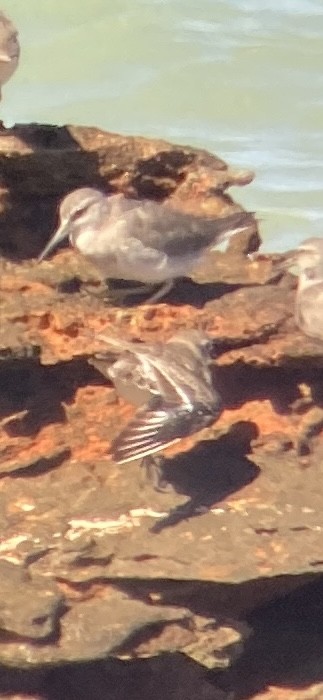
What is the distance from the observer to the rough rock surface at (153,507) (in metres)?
4.69

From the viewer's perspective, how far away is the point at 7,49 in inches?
297

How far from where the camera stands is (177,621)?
472 cm

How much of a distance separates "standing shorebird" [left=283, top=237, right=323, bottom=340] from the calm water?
13.6ft

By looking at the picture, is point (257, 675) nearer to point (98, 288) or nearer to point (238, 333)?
point (238, 333)

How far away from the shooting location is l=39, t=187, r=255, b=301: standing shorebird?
5.62 meters

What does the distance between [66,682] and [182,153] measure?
7.32ft

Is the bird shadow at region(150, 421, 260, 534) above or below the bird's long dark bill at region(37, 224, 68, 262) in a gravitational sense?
below

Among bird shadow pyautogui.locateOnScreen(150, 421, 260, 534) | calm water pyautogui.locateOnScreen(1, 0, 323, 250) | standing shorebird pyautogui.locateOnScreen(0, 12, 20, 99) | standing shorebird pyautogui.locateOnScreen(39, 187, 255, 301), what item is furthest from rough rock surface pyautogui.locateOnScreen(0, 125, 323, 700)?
calm water pyautogui.locateOnScreen(1, 0, 323, 250)

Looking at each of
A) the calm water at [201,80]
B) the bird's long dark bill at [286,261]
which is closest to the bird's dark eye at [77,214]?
the bird's long dark bill at [286,261]

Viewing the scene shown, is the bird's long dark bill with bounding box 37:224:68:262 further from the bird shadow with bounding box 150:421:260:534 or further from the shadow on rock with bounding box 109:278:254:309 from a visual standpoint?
the bird shadow with bounding box 150:421:260:534

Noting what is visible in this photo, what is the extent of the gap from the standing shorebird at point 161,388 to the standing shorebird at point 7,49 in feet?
9.59

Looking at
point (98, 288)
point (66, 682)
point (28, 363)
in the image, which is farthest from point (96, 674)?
point (98, 288)

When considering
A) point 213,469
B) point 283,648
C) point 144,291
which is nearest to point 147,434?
point 213,469

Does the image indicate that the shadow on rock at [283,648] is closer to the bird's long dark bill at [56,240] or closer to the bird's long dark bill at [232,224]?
the bird's long dark bill at [232,224]
